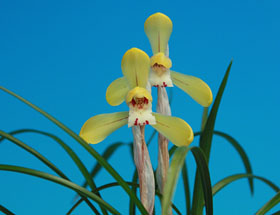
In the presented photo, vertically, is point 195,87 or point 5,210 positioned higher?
point 195,87

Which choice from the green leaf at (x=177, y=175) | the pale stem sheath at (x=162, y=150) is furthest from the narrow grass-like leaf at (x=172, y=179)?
the pale stem sheath at (x=162, y=150)

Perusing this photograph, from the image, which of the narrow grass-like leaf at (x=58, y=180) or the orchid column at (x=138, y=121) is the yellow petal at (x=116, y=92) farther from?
the narrow grass-like leaf at (x=58, y=180)

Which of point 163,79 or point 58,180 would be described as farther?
point 163,79

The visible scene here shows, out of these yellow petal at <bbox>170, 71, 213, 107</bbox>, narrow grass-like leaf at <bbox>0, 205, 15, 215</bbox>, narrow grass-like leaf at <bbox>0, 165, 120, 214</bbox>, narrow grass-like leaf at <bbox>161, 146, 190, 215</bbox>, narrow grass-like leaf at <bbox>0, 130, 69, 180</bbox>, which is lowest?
narrow grass-like leaf at <bbox>161, 146, 190, 215</bbox>

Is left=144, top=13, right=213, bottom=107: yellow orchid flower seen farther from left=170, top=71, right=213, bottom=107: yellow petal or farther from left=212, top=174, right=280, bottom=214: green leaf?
left=212, top=174, right=280, bottom=214: green leaf

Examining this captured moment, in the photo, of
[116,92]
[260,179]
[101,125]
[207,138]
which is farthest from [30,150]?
[260,179]

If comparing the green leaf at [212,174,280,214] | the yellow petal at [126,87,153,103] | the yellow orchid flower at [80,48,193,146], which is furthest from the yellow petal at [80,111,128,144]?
the green leaf at [212,174,280,214]

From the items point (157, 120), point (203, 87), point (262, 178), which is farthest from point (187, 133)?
point (262, 178)

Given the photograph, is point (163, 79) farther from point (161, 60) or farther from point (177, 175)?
point (177, 175)
